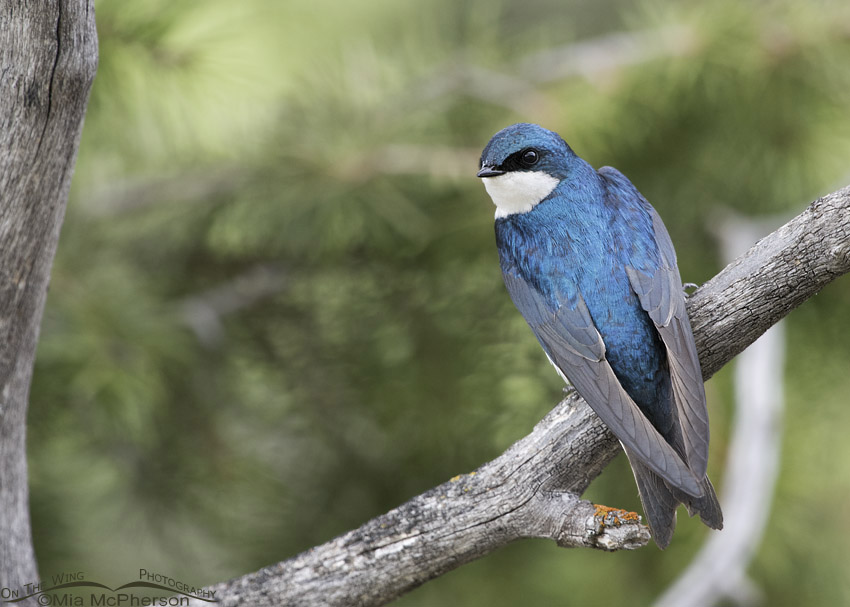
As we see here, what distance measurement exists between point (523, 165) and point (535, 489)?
52 centimetres

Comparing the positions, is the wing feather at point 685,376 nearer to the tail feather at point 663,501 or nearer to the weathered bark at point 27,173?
the tail feather at point 663,501

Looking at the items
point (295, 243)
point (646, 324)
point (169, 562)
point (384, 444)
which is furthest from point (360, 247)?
point (646, 324)

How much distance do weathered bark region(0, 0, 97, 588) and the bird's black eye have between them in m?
0.63

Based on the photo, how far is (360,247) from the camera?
7.30 feet

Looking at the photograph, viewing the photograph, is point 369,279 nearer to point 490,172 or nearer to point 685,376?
point 490,172

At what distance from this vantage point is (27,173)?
0.99m

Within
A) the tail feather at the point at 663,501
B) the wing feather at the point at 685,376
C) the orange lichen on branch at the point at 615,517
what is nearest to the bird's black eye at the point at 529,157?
the wing feather at the point at 685,376

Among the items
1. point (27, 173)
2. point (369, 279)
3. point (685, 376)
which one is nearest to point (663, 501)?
point (685, 376)

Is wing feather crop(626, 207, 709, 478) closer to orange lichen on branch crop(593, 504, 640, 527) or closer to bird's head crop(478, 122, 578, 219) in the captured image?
orange lichen on branch crop(593, 504, 640, 527)

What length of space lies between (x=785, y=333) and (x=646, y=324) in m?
1.21

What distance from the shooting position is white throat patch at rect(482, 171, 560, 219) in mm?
1322

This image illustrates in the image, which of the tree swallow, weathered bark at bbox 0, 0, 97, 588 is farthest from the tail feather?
weathered bark at bbox 0, 0, 97, 588

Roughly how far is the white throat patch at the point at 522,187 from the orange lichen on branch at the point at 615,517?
54cm

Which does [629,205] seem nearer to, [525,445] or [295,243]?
[525,445]
